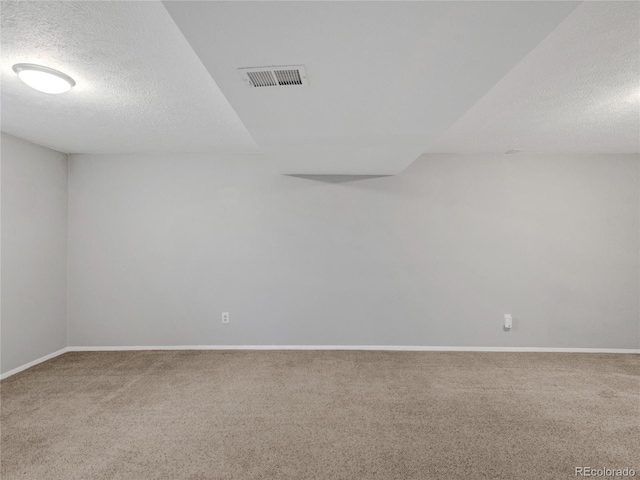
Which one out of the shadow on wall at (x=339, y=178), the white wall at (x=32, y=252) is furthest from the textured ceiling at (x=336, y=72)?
the shadow on wall at (x=339, y=178)

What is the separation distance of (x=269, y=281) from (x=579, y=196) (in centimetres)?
396

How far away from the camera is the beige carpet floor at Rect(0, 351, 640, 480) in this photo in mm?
2023

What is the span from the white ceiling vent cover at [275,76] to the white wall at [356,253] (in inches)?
97.9

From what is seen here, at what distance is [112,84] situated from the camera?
230cm

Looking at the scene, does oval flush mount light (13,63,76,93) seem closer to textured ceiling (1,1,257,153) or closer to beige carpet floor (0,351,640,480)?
textured ceiling (1,1,257,153)

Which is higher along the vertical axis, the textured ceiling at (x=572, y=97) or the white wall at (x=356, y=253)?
the textured ceiling at (x=572, y=97)

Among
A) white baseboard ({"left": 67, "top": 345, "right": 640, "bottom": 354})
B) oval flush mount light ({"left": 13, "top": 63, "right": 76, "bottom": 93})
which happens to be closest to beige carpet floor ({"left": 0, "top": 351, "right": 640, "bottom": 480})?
white baseboard ({"left": 67, "top": 345, "right": 640, "bottom": 354})

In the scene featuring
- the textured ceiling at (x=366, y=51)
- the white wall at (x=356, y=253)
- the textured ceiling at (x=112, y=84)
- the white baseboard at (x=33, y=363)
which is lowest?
the white baseboard at (x=33, y=363)

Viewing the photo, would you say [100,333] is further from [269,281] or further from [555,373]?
[555,373]

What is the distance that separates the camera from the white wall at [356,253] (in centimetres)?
414

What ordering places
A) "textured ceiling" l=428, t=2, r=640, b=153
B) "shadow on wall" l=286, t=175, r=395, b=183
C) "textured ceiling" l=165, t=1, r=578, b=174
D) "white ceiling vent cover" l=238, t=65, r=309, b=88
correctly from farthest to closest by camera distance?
"shadow on wall" l=286, t=175, r=395, b=183
"textured ceiling" l=428, t=2, r=640, b=153
"white ceiling vent cover" l=238, t=65, r=309, b=88
"textured ceiling" l=165, t=1, r=578, b=174

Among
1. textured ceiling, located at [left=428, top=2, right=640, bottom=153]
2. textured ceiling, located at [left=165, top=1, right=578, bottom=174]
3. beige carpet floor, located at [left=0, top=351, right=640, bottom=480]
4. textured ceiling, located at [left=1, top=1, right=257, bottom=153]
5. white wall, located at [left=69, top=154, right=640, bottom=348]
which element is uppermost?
textured ceiling, located at [left=1, top=1, right=257, bottom=153]

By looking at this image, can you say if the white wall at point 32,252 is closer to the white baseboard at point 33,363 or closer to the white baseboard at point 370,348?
the white baseboard at point 33,363

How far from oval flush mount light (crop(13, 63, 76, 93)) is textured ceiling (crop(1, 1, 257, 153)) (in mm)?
52
